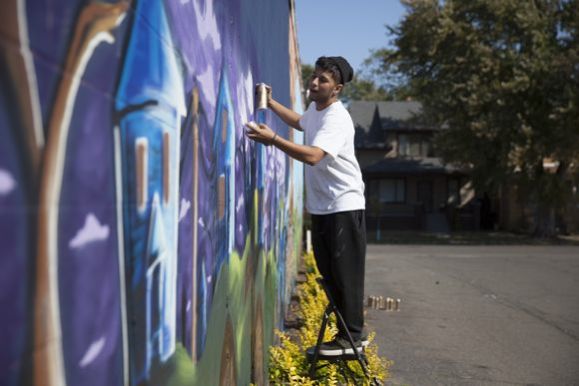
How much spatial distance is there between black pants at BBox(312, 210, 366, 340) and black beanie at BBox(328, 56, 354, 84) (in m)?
0.81

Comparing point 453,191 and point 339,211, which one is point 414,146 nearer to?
point 453,191

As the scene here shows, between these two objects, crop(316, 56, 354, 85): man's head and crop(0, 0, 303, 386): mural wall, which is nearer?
crop(0, 0, 303, 386): mural wall

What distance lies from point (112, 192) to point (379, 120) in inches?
1535

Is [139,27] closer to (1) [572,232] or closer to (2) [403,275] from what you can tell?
(2) [403,275]

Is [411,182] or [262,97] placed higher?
[262,97]

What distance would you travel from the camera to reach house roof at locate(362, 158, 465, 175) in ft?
120

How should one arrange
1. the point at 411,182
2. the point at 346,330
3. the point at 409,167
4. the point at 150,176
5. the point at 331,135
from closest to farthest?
1. the point at 150,176
2. the point at 331,135
3. the point at 346,330
4. the point at 409,167
5. the point at 411,182

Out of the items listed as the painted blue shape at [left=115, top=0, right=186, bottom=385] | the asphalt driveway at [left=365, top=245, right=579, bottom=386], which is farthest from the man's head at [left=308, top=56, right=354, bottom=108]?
the asphalt driveway at [left=365, top=245, right=579, bottom=386]

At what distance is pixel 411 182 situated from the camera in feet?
124

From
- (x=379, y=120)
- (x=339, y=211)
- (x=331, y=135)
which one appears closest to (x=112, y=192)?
(x=331, y=135)

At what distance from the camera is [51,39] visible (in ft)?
3.05

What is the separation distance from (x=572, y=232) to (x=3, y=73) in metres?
35.2

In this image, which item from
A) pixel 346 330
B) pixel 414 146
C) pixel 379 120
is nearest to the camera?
pixel 346 330

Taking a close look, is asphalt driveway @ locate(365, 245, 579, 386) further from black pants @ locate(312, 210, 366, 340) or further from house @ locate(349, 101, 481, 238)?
house @ locate(349, 101, 481, 238)
